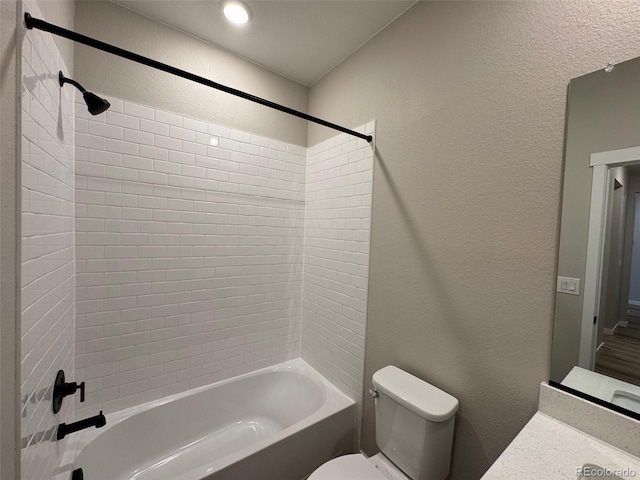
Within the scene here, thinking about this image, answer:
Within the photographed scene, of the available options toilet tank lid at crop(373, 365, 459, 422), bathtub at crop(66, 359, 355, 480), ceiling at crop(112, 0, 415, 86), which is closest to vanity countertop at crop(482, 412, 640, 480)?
toilet tank lid at crop(373, 365, 459, 422)

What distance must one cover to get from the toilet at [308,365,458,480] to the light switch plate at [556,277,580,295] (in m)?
0.64

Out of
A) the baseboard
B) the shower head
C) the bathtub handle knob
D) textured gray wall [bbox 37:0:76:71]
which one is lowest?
the bathtub handle knob

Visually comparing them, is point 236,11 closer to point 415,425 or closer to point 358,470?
point 415,425

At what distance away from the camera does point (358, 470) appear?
3.94 feet

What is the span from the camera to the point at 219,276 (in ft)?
6.21

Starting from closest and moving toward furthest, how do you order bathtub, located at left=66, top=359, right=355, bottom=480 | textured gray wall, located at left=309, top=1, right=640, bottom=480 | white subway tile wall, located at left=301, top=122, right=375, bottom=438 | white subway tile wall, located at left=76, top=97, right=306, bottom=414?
textured gray wall, located at left=309, top=1, right=640, bottom=480, bathtub, located at left=66, top=359, right=355, bottom=480, white subway tile wall, located at left=76, top=97, right=306, bottom=414, white subway tile wall, located at left=301, top=122, right=375, bottom=438

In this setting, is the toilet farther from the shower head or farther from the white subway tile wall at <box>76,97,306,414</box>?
the shower head

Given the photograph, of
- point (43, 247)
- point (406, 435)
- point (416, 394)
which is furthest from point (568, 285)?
point (43, 247)

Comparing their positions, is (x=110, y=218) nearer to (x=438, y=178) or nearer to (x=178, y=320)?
(x=178, y=320)

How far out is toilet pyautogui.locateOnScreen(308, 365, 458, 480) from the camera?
111 centimetres

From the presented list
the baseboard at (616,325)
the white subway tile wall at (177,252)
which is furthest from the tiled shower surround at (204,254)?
the baseboard at (616,325)

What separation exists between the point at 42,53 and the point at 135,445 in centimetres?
202

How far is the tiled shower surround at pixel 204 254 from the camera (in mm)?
1501

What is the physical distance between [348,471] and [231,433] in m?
1.07
